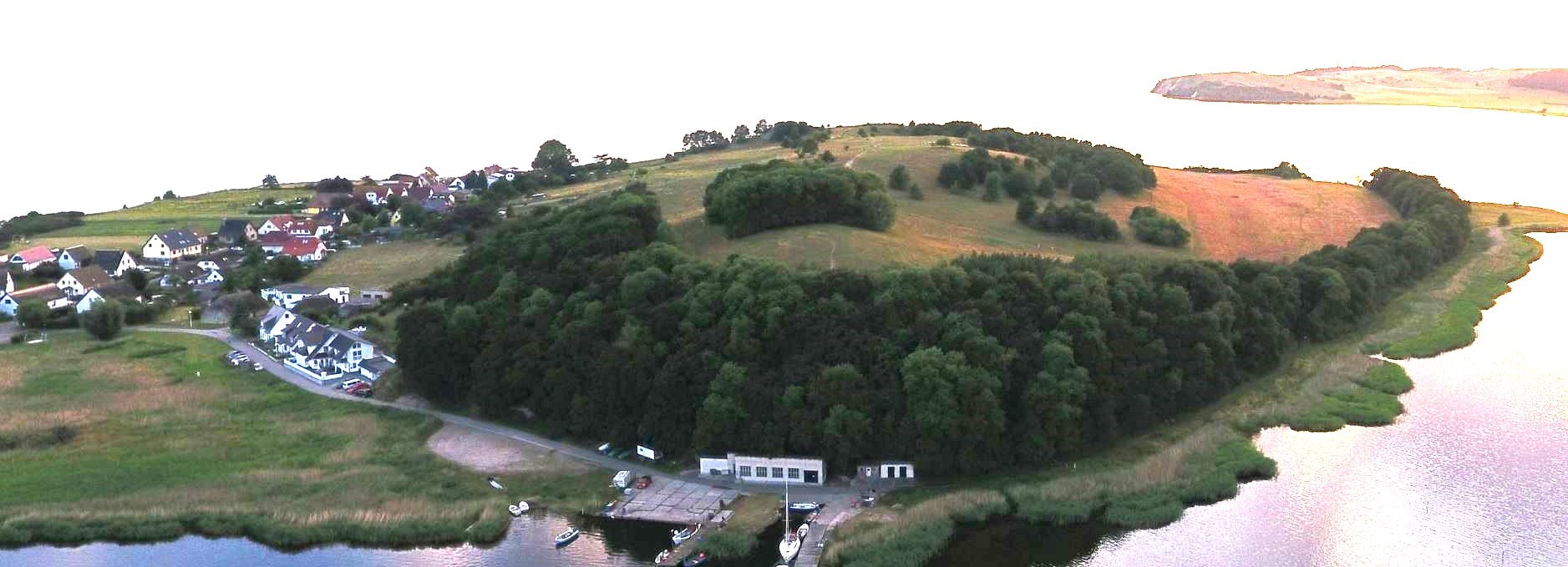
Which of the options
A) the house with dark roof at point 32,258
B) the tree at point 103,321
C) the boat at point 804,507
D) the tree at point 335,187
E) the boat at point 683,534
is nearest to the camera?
the boat at point 683,534

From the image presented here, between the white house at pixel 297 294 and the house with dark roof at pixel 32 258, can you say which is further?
the house with dark roof at pixel 32 258

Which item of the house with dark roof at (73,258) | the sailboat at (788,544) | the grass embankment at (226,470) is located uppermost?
the house with dark roof at (73,258)

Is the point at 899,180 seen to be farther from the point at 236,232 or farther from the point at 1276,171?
the point at 236,232

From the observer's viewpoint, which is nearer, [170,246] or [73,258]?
[73,258]

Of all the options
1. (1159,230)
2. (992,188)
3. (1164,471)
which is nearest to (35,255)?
(992,188)

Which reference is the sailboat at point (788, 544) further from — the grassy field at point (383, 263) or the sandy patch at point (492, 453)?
the grassy field at point (383, 263)

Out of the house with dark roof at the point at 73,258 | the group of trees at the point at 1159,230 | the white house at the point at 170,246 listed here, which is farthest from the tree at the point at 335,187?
the group of trees at the point at 1159,230

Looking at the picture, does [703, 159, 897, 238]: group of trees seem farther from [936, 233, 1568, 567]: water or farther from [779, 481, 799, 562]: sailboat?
[779, 481, 799, 562]: sailboat
